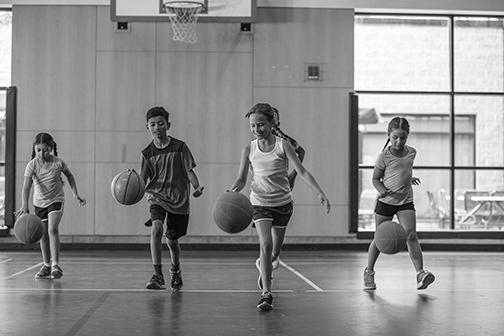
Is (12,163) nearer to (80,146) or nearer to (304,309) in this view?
(80,146)

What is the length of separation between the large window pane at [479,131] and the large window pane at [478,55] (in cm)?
24

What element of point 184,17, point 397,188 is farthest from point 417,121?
point 397,188

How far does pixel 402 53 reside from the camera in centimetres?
1200

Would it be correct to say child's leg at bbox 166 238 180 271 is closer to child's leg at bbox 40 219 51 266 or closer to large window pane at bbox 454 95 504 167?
child's leg at bbox 40 219 51 266

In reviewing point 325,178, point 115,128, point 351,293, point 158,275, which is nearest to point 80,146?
point 115,128

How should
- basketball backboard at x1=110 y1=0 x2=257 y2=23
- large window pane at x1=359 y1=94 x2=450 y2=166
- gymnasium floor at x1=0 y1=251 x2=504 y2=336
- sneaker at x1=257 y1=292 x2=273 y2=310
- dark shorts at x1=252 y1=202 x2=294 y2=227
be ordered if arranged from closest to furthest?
1. gymnasium floor at x1=0 y1=251 x2=504 y2=336
2. sneaker at x1=257 y1=292 x2=273 y2=310
3. dark shorts at x1=252 y1=202 x2=294 y2=227
4. basketball backboard at x1=110 y1=0 x2=257 y2=23
5. large window pane at x1=359 y1=94 x2=450 y2=166

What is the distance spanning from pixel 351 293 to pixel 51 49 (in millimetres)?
7251

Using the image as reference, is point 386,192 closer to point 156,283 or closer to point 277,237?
point 277,237

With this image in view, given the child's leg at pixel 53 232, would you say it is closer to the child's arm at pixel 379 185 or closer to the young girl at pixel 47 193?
the young girl at pixel 47 193

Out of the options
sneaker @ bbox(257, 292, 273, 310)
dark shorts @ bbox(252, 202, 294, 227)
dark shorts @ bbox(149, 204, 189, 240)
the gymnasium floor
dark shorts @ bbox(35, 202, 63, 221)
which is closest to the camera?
the gymnasium floor

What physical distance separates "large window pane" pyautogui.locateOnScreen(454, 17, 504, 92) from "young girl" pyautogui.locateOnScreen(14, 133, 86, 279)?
23.8 ft

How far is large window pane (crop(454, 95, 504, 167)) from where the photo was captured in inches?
471

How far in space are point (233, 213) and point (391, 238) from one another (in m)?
1.53

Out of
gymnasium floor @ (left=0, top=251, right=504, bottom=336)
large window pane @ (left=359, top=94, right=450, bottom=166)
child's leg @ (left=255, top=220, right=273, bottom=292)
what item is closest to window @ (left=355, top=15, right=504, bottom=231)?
large window pane @ (left=359, top=94, right=450, bottom=166)
